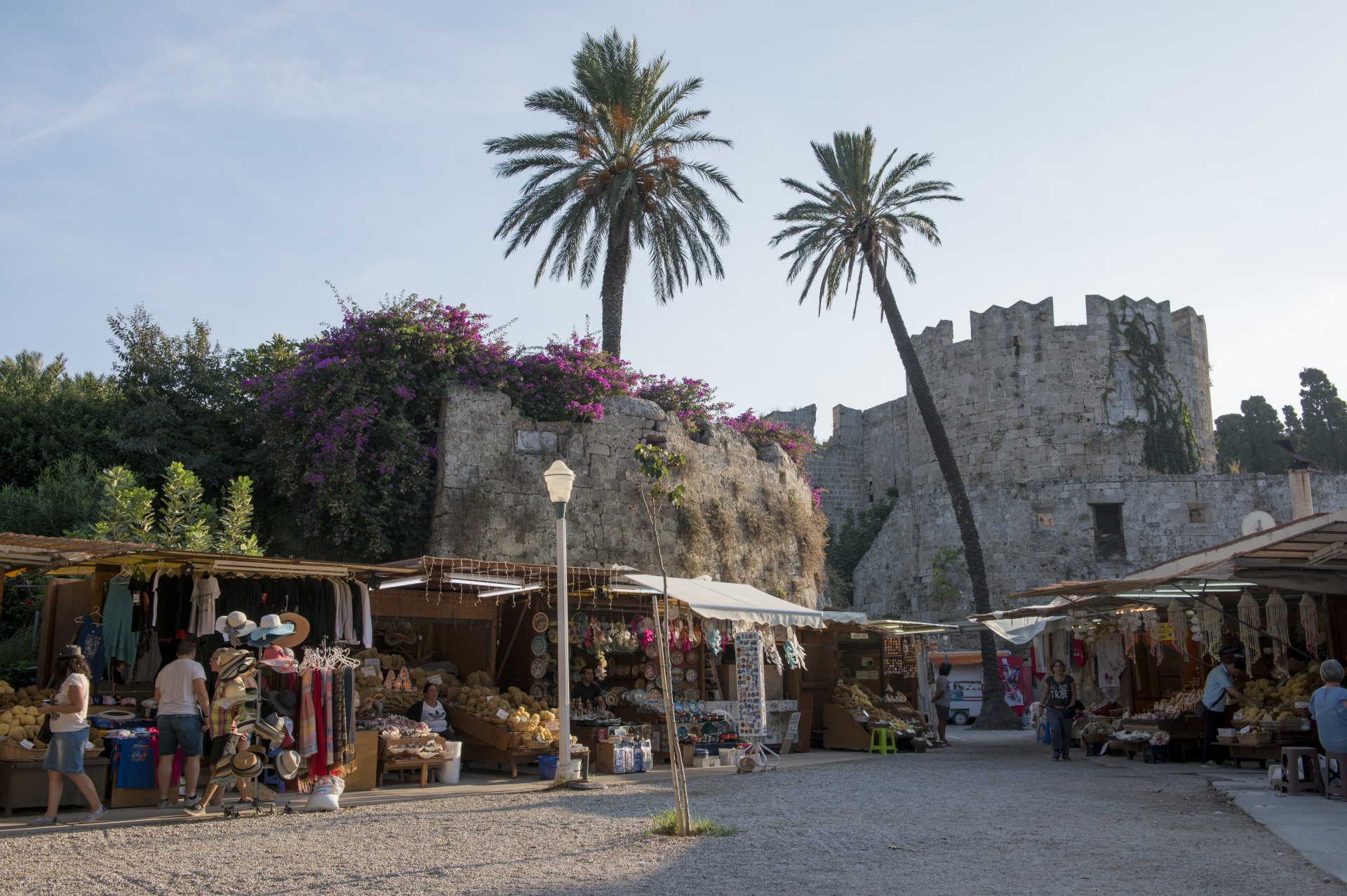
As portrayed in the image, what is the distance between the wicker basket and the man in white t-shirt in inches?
36.1

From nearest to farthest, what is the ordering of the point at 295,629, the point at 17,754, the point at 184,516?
the point at 17,754
the point at 295,629
the point at 184,516

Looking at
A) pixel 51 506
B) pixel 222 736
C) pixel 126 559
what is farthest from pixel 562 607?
pixel 51 506

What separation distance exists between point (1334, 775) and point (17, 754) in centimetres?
1128

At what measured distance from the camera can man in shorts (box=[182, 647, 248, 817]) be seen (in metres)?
8.54

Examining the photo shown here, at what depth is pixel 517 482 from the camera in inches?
693

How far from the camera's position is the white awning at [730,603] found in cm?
1251

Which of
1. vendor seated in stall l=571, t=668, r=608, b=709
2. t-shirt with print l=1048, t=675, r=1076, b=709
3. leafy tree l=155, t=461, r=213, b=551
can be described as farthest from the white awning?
leafy tree l=155, t=461, r=213, b=551

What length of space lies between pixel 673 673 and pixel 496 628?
8.84ft

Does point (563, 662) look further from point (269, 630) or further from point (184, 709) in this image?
point (184, 709)

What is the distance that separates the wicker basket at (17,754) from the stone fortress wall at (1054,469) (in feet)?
84.8

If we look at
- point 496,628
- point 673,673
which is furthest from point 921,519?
point 496,628

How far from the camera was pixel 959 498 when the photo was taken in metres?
23.6

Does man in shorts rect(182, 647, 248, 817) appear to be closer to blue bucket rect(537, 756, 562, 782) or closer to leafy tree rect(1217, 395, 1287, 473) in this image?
blue bucket rect(537, 756, 562, 782)

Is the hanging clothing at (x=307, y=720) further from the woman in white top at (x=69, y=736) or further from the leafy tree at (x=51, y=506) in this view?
the leafy tree at (x=51, y=506)
